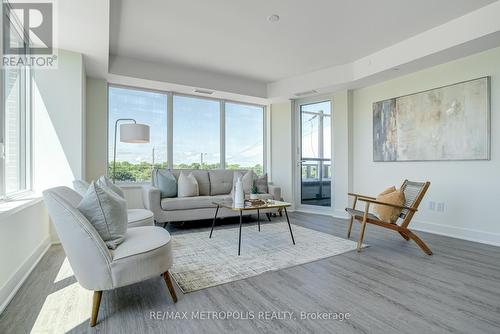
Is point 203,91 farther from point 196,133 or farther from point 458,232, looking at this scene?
point 458,232

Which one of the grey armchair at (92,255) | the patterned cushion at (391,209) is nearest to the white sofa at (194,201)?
the patterned cushion at (391,209)

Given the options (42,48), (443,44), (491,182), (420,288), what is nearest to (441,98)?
(443,44)

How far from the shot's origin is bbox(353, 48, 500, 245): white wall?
330 centimetres

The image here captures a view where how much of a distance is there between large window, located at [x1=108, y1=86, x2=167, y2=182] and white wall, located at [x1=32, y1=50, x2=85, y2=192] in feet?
4.22

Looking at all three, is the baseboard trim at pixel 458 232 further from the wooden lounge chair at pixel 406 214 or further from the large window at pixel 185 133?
the large window at pixel 185 133

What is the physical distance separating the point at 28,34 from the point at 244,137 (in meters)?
4.06

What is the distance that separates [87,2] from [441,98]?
14.7 feet

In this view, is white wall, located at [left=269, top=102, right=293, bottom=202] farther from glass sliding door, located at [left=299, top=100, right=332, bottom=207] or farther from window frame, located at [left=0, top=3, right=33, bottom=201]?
window frame, located at [left=0, top=3, right=33, bottom=201]

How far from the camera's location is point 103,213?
1730mm

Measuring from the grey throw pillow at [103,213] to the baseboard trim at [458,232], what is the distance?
4.15 meters

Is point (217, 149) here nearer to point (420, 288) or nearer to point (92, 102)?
point (92, 102)

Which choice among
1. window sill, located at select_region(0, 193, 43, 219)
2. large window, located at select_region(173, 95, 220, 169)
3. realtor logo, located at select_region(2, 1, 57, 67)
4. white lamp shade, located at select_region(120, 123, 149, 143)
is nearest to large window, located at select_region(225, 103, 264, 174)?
large window, located at select_region(173, 95, 220, 169)

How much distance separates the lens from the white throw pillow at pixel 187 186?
426 centimetres

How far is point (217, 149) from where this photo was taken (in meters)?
5.79
